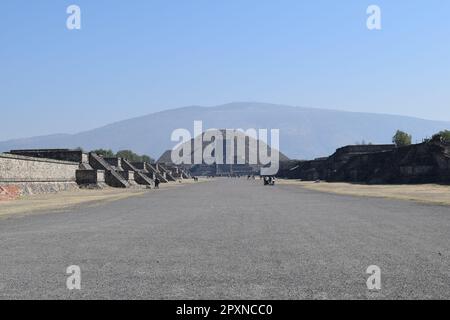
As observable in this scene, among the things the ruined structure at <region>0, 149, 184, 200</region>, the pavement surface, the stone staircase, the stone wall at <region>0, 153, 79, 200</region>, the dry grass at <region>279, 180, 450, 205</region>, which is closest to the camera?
the pavement surface

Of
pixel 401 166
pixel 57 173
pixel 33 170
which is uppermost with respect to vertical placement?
pixel 401 166

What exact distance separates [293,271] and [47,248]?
24.7ft

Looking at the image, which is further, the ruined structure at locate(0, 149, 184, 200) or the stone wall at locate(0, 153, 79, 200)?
the ruined structure at locate(0, 149, 184, 200)

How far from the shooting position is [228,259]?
43.0 feet

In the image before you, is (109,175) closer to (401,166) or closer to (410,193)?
(410,193)

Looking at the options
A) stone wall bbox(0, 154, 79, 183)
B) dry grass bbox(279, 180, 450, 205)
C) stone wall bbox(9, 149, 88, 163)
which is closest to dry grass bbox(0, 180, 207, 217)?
stone wall bbox(0, 154, 79, 183)

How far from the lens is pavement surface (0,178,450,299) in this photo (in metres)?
9.59

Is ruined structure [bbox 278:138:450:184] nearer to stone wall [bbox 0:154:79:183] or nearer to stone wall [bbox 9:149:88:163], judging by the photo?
stone wall [bbox 9:149:88:163]

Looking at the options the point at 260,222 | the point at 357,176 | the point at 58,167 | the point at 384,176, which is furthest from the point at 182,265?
the point at 357,176

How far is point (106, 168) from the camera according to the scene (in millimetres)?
90375

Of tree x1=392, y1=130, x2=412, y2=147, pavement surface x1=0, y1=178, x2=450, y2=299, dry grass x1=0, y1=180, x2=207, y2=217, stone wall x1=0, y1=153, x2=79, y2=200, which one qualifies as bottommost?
dry grass x1=0, y1=180, x2=207, y2=217

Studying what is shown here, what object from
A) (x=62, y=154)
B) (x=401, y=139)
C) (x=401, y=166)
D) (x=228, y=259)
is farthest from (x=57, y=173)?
(x=401, y=139)

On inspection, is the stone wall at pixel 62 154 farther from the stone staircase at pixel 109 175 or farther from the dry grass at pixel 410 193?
the dry grass at pixel 410 193
